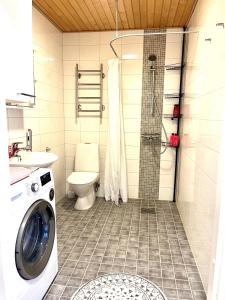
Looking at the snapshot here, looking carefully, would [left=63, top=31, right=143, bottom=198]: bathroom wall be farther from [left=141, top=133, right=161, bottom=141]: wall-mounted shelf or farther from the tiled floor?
the tiled floor

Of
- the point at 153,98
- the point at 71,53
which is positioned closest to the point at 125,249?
the point at 153,98

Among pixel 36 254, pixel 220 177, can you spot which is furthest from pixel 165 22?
pixel 36 254

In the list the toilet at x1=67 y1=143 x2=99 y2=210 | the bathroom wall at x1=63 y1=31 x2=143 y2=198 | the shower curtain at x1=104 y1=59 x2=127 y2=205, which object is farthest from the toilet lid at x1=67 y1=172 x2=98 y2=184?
the bathroom wall at x1=63 y1=31 x2=143 y2=198

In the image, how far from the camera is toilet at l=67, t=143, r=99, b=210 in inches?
114

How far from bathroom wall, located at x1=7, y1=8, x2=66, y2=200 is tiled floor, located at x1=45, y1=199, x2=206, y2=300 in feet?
2.88

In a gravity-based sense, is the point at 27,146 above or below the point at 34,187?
above

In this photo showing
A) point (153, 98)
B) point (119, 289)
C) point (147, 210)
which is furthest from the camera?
point (153, 98)

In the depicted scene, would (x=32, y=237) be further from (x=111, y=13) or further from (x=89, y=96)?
(x=111, y=13)

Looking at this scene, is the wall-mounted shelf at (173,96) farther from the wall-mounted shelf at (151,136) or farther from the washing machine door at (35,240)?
the washing machine door at (35,240)

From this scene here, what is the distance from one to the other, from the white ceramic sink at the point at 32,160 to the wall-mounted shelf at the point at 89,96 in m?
1.39

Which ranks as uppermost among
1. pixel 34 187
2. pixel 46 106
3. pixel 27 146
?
pixel 46 106

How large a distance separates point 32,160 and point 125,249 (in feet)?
3.93

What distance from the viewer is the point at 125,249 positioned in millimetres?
2156

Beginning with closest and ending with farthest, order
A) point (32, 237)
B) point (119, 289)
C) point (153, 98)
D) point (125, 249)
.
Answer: point (32, 237) < point (119, 289) < point (125, 249) < point (153, 98)
